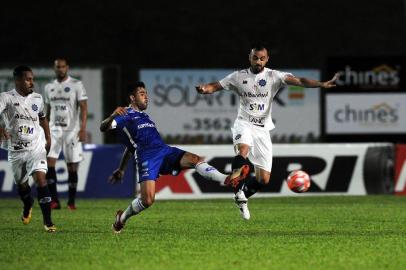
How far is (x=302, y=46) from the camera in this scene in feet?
94.0

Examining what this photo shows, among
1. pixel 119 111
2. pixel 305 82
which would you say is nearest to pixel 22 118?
pixel 119 111

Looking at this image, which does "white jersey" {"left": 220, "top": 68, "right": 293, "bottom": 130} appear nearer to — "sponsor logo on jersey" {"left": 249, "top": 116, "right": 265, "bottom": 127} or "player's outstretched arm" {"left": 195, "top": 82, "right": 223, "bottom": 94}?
"sponsor logo on jersey" {"left": 249, "top": 116, "right": 265, "bottom": 127}

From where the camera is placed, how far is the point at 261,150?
13.1 metres

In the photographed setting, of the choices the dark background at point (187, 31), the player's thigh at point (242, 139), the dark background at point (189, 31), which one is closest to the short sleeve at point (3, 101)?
the player's thigh at point (242, 139)

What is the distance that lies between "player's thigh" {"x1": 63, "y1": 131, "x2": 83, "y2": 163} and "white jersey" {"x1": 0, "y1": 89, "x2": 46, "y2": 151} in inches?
144

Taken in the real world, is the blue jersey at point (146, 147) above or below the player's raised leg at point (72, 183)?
above

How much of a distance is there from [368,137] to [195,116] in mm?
3922

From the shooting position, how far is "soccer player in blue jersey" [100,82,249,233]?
11016 millimetres

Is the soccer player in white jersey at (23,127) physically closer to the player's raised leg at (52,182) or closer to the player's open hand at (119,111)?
the player's open hand at (119,111)

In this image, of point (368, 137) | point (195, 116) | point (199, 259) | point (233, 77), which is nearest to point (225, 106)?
point (195, 116)

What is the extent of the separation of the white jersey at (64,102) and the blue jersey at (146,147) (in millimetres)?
4484

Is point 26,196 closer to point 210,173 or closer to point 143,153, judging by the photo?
point 143,153

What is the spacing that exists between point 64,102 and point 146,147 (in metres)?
4.73

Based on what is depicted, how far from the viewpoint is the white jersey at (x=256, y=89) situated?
12922 millimetres
